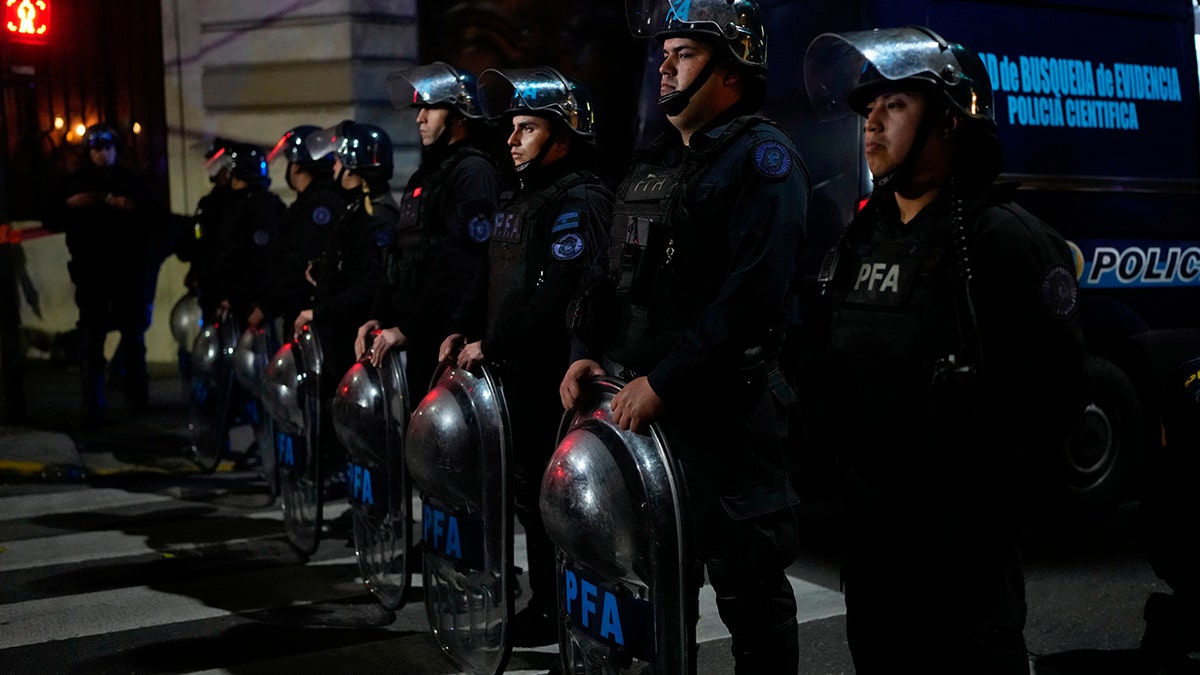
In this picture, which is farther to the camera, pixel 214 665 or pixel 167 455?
pixel 167 455

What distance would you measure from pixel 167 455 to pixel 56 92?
5059mm

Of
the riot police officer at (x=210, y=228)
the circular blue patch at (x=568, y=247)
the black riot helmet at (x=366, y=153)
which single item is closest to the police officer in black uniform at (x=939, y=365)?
the circular blue patch at (x=568, y=247)

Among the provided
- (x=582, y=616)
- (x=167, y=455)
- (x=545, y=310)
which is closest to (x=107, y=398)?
(x=167, y=455)

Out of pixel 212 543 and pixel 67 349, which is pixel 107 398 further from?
pixel 212 543

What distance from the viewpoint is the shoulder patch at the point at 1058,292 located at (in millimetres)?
2701

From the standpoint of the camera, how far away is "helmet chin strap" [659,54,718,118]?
3367 mm

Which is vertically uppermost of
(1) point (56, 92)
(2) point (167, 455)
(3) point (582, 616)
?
(1) point (56, 92)

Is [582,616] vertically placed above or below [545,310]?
Answer: below

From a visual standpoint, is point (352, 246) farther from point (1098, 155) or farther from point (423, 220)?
point (1098, 155)

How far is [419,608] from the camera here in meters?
5.28

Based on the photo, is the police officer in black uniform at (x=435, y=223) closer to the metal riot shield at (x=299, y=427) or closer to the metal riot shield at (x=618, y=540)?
the metal riot shield at (x=299, y=427)

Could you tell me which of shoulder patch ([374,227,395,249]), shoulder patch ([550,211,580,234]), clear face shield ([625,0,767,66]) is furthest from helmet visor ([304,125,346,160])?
clear face shield ([625,0,767,66])

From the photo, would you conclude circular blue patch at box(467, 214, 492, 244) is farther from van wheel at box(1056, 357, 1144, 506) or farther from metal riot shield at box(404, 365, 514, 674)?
van wheel at box(1056, 357, 1144, 506)

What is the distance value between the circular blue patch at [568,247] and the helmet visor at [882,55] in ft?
3.72
